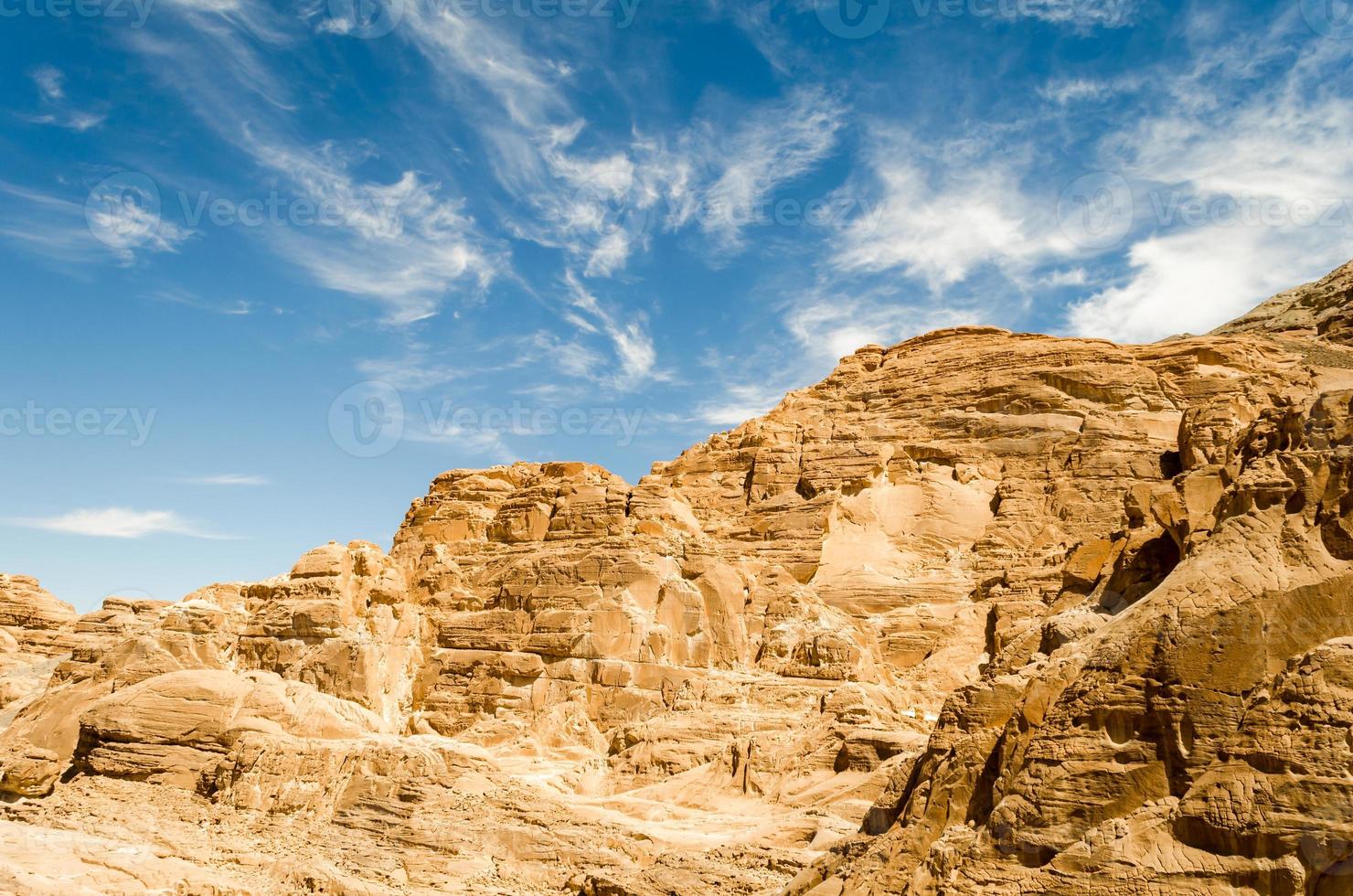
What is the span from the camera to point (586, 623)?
44250mm

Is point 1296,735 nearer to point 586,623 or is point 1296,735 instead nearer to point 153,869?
point 153,869

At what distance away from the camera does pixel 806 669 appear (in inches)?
1651

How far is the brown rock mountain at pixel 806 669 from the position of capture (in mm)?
12539

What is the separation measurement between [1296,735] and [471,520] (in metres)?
51.3

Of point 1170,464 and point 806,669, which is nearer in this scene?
point 806,669

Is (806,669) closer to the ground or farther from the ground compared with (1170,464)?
closer to the ground

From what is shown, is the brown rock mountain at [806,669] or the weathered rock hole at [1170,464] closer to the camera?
the brown rock mountain at [806,669]

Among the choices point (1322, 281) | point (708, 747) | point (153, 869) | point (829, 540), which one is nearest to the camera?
point (153, 869)

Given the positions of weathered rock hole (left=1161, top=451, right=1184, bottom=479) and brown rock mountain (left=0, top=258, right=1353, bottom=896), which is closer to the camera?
brown rock mountain (left=0, top=258, right=1353, bottom=896)

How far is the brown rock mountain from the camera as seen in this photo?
12539 mm

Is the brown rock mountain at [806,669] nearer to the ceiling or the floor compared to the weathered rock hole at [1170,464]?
nearer to the floor

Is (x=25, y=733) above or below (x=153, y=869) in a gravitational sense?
above

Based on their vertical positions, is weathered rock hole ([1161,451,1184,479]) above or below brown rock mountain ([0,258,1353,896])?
above

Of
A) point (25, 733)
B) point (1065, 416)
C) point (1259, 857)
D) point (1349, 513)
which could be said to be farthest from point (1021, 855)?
point (1065, 416)
